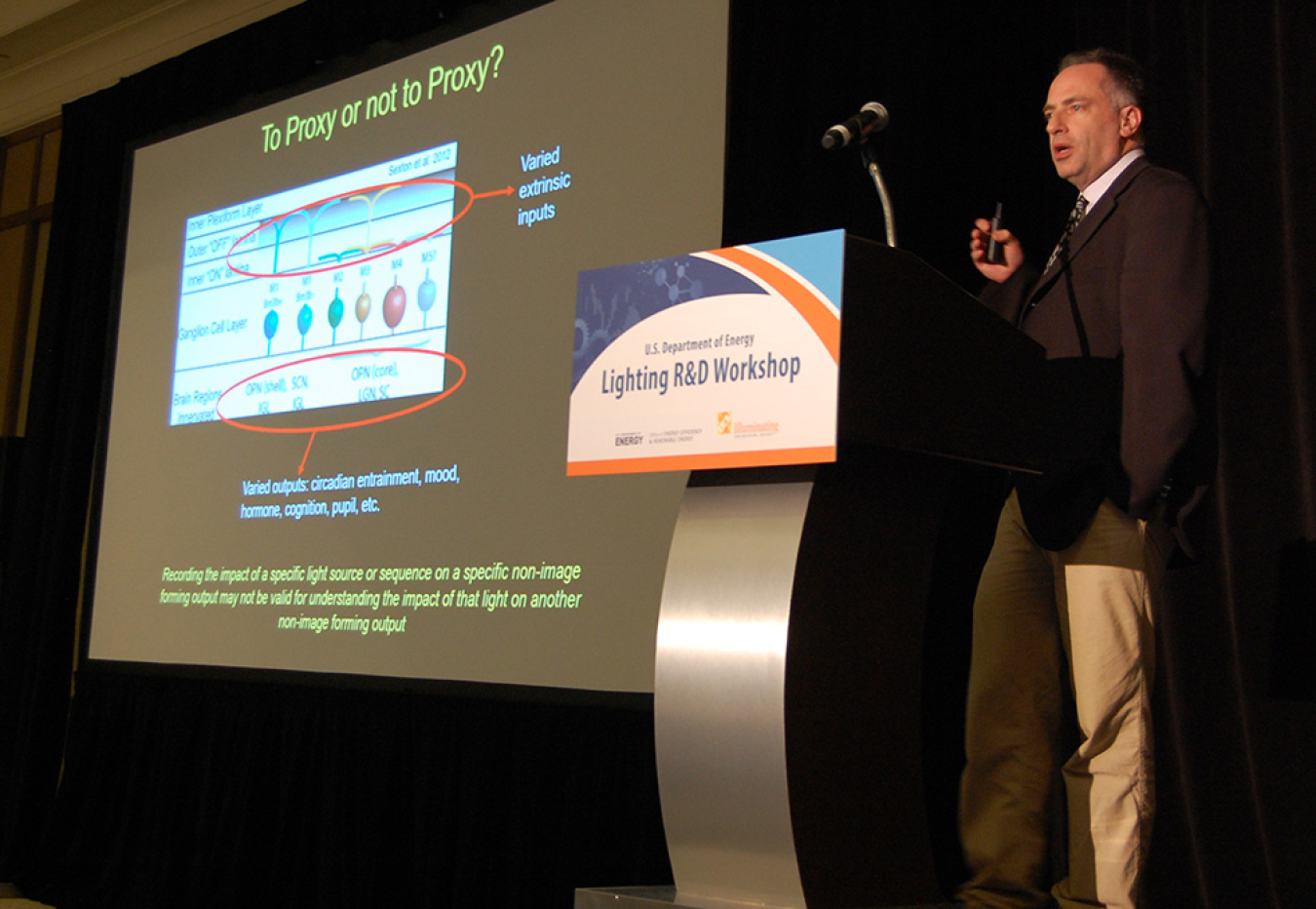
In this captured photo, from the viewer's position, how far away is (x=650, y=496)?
9.56 ft

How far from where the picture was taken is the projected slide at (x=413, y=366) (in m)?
3.01

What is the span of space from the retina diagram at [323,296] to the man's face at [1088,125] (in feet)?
5.86

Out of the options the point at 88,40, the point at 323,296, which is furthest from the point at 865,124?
the point at 88,40

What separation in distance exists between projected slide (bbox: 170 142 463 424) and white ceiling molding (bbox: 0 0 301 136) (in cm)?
130

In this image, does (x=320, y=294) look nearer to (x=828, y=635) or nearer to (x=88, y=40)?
(x=828, y=635)

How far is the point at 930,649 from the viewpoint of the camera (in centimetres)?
255

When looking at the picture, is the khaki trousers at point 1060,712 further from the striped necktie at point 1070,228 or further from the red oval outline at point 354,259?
the red oval outline at point 354,259

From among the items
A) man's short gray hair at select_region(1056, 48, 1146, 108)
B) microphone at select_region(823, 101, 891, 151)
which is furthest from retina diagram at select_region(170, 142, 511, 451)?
man's short gray hair at select_region(1056, 48, 1146, 108)

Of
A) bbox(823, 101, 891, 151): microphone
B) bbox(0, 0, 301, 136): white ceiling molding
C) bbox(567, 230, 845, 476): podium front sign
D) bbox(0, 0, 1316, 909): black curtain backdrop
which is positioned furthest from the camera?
bbox(0, 0, 301, 136): white ceiling molding

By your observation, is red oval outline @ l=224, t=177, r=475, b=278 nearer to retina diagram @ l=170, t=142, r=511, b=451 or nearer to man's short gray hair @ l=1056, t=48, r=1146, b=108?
retina diagram @ l=170, t=142, r=511, b=451

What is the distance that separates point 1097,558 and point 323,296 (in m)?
2.64

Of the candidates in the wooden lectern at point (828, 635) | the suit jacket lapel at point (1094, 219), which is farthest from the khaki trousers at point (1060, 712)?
the suit jacket lapel at point (1094, 219)

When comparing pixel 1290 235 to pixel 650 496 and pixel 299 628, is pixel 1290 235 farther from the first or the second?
pixel 299 628

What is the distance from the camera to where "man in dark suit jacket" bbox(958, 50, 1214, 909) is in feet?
5.30
